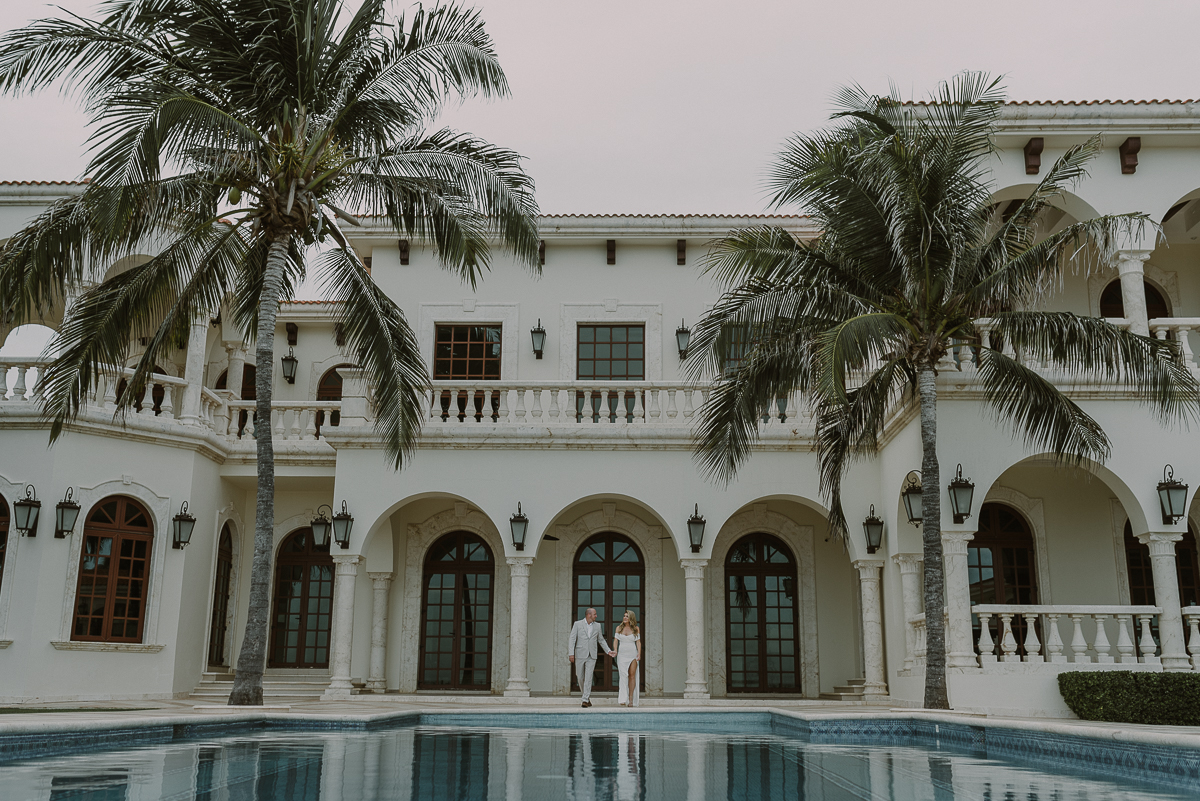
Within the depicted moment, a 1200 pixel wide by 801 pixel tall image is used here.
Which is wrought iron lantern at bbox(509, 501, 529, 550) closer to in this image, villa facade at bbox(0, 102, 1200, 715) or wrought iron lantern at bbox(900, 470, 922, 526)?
villa facade at bbox(0, 102, 1200, 715)

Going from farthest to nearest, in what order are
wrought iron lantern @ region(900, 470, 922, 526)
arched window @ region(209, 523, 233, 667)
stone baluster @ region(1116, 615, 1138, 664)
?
arched window @ region(209, 523, 233, 667) < wrought iron lantern @ region(900, 470, 922, 526) < stone baluster @ region(1116, 615, 1138, 664)

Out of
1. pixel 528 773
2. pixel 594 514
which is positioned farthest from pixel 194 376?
pixel 528 773

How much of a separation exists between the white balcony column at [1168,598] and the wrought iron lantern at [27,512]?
16177 mm

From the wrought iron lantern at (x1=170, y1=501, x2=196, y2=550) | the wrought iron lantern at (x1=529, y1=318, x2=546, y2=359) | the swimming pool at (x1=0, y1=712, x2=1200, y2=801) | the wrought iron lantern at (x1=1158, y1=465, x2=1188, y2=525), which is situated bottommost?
the swimming pool at (x1=0, y1=712, x2=1200, y2=801)

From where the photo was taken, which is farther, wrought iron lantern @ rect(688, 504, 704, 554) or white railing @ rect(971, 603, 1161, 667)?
wrought iron lantern @ rect(688, 504, 704, 554)

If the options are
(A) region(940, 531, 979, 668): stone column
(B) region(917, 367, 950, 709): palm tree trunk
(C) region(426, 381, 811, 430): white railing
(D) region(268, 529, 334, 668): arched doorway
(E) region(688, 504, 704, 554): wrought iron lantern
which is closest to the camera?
(B) region(917, 367, 950, 709): palm tree trunk

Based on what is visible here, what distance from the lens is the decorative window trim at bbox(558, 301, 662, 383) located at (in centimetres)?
1936

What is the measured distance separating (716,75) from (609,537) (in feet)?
41.5

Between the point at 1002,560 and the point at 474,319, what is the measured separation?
10.5m

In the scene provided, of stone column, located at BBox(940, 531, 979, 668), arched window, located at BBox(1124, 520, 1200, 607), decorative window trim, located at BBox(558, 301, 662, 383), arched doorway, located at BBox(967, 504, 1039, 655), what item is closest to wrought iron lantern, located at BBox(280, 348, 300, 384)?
decorative window trim, located at BBox(558, 301, 662, 383)

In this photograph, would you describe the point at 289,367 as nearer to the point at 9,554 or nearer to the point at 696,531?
the point at 9,554

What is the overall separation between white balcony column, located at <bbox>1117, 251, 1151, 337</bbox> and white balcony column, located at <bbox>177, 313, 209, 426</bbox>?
14.8 metres

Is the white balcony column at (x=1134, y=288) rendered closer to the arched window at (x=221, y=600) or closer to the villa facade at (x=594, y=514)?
the villa facade at (x=594, y=514)

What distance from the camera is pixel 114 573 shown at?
1633 centimetres
